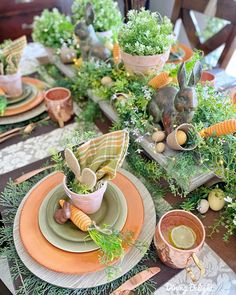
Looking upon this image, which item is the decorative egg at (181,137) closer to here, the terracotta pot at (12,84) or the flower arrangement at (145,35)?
the flower arrangement at (145,35)

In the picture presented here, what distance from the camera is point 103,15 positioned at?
3.71ft

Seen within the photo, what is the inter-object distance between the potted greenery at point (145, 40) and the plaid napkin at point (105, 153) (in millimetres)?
339

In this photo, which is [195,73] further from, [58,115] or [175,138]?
[58,115]

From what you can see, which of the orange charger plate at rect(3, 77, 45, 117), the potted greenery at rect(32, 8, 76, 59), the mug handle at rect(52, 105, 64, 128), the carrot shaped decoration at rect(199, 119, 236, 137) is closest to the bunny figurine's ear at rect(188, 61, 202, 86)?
the carrot shaped decoration at rect(199, 119, 236, 137)

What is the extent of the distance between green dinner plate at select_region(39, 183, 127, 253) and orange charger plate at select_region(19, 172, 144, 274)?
1 cm

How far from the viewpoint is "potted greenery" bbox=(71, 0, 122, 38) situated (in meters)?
1.12

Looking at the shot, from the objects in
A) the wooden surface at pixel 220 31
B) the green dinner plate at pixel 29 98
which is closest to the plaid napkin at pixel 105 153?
the green dinner plate at pixel 29 98

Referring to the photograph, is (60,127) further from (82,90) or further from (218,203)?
(218,203)

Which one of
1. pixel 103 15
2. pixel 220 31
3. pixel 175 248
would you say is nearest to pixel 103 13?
pixel 103 15

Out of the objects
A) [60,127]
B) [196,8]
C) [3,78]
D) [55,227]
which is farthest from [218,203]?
[196,8]

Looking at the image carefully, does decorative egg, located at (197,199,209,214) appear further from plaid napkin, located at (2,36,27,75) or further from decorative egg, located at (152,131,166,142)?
plaid napkin, located at (2,36,27,75)

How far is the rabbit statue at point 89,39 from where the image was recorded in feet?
3.33

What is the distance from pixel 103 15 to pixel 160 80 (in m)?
0.50

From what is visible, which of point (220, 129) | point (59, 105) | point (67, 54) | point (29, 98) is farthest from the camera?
point (67, 54)
